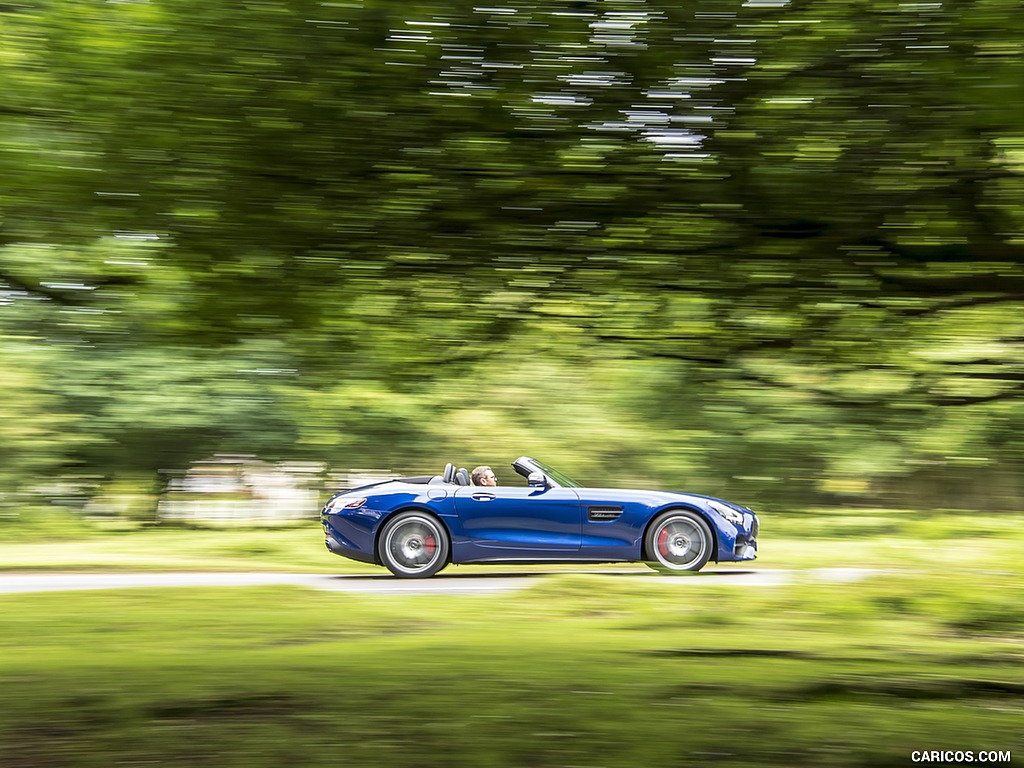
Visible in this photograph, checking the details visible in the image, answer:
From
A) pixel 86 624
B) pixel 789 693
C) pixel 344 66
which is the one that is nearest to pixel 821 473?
pixel 789 693

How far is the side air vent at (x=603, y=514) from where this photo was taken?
11.6 metres

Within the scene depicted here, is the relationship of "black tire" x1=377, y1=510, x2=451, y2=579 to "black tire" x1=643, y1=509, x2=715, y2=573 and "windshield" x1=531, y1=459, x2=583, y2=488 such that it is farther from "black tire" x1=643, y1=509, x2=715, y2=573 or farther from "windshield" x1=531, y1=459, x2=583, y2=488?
"black tire" x1=643, y1=509, x2=715, y2=573

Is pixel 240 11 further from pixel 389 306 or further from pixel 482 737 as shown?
pixel 482 737

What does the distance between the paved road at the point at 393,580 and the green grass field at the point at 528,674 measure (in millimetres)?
438

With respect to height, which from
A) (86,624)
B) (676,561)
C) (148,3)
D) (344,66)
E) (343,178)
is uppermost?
(148,3)

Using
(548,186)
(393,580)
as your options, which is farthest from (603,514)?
(548,186)

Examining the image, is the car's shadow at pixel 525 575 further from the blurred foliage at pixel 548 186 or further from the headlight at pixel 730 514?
the blurred foliage at pixel 548 186

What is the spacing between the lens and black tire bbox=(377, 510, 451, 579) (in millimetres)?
11617

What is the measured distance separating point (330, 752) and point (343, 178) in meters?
2.32

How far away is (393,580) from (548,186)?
811cm

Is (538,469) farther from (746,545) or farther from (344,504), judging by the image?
(746,545)

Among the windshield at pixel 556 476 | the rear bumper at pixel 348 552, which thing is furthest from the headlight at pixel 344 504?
the windshield at pixel 556 476

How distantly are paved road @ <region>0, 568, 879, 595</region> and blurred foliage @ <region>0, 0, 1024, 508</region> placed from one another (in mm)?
5465

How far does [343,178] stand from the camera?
170 inches
